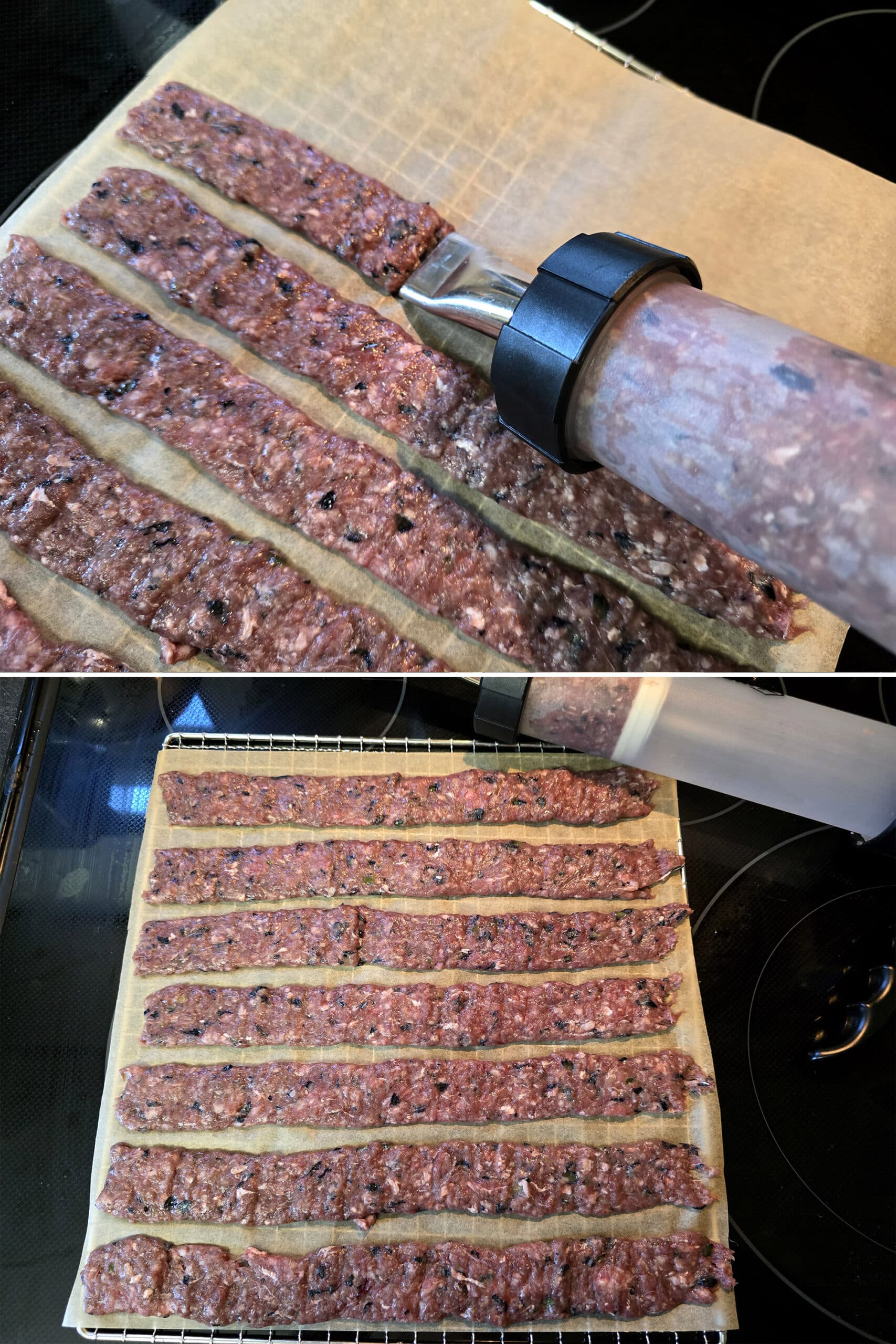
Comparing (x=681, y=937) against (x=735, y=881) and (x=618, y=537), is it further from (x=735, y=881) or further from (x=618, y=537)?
(x=618, y=537)

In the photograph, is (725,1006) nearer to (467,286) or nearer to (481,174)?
(467,286)

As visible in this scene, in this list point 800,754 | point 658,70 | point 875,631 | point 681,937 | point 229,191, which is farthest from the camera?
point 658,70

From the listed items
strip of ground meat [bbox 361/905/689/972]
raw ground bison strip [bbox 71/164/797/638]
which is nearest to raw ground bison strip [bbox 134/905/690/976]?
strip of ground meat [bbox 361/905/689/972]

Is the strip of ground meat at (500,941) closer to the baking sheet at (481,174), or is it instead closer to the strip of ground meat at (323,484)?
the strip of ground meat at (323,484)

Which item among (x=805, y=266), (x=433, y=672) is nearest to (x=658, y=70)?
(x=805, y=266)

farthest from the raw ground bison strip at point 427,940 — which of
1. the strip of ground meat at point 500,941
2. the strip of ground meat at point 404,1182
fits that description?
the strip of ground meat at point 404,1182

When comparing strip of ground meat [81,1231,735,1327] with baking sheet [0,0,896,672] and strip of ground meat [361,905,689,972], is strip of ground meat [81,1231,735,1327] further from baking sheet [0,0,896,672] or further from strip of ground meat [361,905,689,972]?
baking sheet [0,0,896,672]
